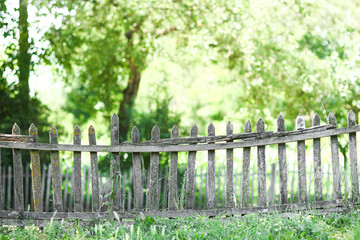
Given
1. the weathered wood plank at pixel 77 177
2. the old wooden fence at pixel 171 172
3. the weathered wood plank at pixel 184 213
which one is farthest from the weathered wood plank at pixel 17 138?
the weathered wood plank at pixel 184 213

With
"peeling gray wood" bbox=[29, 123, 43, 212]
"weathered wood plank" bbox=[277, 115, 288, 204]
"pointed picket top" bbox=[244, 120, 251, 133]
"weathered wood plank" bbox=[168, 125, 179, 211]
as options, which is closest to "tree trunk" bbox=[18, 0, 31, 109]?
"peeling gray wood" bbox=[29, 123, 43, 212]

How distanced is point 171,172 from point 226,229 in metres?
1.24

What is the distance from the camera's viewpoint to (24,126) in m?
8.41

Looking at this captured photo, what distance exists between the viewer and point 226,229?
14.9 feet

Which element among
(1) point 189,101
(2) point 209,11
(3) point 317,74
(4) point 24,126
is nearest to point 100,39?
(2) point 209,11

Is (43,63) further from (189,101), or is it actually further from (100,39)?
(189,101)

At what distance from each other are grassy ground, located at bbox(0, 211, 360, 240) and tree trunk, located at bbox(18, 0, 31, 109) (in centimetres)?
424

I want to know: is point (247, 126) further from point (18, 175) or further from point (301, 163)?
point (18, 175)

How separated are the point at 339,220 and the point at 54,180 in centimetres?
394

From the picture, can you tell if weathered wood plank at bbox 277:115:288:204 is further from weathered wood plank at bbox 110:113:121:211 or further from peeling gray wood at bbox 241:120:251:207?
weathered wood plank at bbox 110:113:121:211

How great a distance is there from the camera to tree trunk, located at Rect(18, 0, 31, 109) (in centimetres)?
881

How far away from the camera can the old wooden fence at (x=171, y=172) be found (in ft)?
17.2

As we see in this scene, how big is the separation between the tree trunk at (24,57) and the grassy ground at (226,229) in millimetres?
4240

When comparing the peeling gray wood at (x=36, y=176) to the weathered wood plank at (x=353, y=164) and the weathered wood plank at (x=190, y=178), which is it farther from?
the weathered wood plank at (x=353, y=164)
